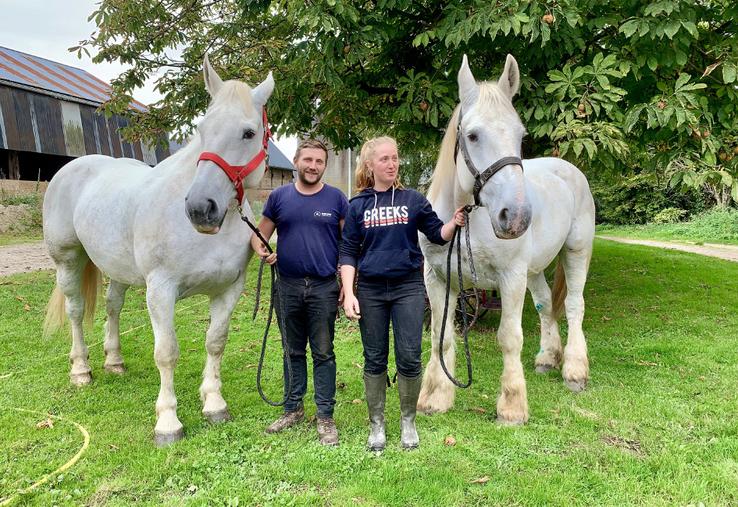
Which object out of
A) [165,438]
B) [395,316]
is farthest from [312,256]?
[165,438]

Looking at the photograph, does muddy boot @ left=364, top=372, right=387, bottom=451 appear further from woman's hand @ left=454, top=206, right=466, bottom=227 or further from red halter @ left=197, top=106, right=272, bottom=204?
red halter @ left=197, top=106, right=272, bottom=204

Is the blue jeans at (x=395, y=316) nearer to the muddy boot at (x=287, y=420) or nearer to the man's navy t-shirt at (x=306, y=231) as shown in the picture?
the man's navy t-shirt at (x=306, y=231)

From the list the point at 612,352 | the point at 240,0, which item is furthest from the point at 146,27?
the point at 612,352

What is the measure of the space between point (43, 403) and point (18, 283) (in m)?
6.16

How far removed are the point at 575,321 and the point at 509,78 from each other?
235 centimetres

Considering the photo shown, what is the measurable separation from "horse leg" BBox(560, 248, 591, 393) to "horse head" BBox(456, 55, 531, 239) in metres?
1.94

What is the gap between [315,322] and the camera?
3.09 metres

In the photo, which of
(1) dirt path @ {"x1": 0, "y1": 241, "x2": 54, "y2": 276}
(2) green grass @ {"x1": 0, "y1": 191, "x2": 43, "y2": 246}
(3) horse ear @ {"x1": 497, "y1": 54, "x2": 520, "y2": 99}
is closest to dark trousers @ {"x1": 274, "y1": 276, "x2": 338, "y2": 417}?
(3) horse ear @ {"x1": 497, "y1": 54, "x2": 520, "y2": 99}

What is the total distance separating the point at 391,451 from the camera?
2965 mm

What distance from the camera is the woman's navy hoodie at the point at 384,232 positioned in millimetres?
2881

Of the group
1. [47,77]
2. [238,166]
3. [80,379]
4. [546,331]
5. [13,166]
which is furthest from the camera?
[47,77]

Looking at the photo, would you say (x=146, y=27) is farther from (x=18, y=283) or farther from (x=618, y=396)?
(x=618, y=396)

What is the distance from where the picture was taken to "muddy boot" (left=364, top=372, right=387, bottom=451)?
9.84ft

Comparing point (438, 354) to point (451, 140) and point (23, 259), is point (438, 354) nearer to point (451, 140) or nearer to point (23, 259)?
point (451, 140)
